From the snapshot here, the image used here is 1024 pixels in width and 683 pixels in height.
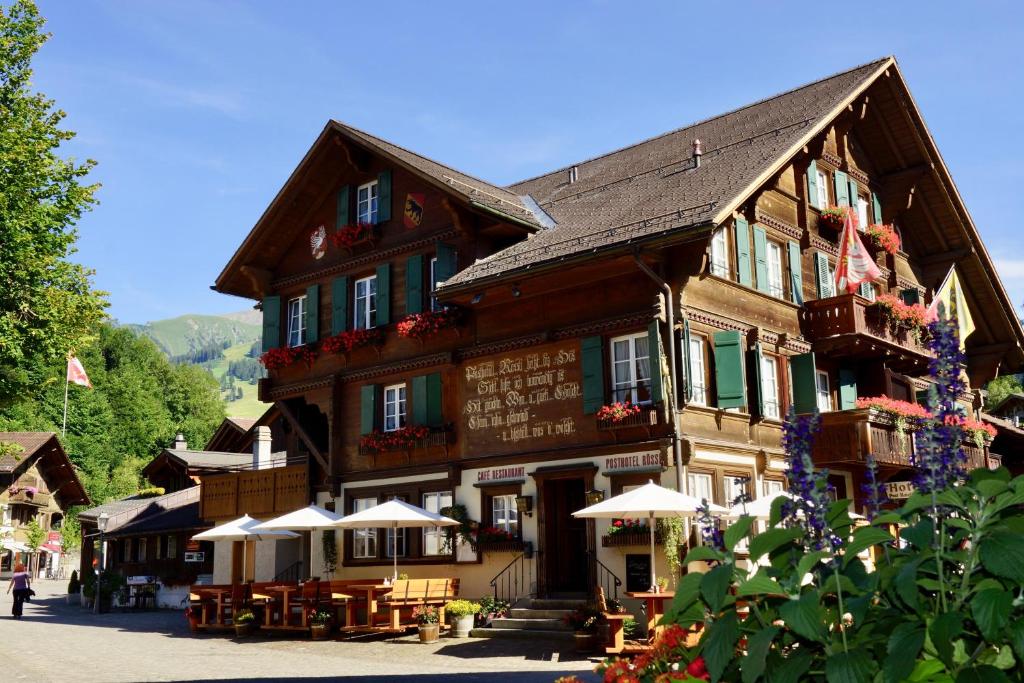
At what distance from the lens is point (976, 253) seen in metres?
27.8

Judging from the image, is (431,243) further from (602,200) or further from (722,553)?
(722,553)

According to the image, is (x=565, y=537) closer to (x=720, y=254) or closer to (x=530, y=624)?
(x=530, y=624)

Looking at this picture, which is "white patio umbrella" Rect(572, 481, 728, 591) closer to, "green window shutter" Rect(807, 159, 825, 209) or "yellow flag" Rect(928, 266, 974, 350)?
"green window shutter" Rect(807, 159, 825, 209)

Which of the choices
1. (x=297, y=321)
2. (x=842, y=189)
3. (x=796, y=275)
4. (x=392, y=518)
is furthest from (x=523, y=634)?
(x=842, y=189)

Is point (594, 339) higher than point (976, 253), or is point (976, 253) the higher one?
point (976, 253)

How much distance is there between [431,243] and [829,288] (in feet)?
30.0

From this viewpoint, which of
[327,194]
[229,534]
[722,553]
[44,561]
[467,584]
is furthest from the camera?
[44,561]

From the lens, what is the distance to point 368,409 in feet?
78.8

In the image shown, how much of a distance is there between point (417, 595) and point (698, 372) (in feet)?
22.1

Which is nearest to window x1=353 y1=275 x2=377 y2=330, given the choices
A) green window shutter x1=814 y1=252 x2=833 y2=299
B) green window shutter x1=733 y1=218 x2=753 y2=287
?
green window shutter x1=733 y1=218 x2=753 y2=287

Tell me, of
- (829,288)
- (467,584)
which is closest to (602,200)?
(829,288)

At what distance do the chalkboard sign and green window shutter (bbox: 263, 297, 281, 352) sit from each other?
12.0 meters

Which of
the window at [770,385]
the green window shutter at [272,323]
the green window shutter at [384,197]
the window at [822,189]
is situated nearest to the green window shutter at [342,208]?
the green window shutter at [384,197]

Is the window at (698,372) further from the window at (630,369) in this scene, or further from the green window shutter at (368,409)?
the green window shutter at (368,409)
